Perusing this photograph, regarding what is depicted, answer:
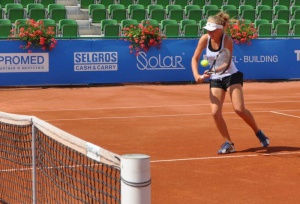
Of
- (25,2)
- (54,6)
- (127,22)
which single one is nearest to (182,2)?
(127,22)

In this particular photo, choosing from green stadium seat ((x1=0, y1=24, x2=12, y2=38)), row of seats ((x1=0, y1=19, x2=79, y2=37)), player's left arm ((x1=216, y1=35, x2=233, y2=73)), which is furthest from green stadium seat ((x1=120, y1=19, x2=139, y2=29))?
player's left arm ((x1=216, y1=35, x2=233, y2=73))

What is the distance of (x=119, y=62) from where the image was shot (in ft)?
61.8

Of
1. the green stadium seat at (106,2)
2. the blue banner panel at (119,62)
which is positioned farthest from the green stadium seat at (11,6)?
the blue banner panel at (119,62)

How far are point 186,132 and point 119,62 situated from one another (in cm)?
859

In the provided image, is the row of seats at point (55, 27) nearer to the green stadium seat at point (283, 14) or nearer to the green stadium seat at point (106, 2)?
the green stadium seat at point (106, 2)

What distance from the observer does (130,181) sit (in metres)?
2.91

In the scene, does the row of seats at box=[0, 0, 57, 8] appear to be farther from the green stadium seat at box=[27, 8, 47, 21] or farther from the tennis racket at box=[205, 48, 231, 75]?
the tennis racket at box=[205, 48, 231, 75]

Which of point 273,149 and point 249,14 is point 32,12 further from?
→ point 273,149

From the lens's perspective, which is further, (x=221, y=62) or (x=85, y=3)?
(x=85, y=3)

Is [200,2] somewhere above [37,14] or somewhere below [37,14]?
above

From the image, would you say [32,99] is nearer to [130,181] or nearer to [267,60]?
[267,60]

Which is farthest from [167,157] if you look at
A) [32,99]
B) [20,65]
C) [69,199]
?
[20,65]

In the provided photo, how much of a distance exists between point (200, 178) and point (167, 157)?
4.42ft

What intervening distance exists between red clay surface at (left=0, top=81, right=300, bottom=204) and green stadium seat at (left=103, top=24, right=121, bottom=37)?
2391 millimetres
